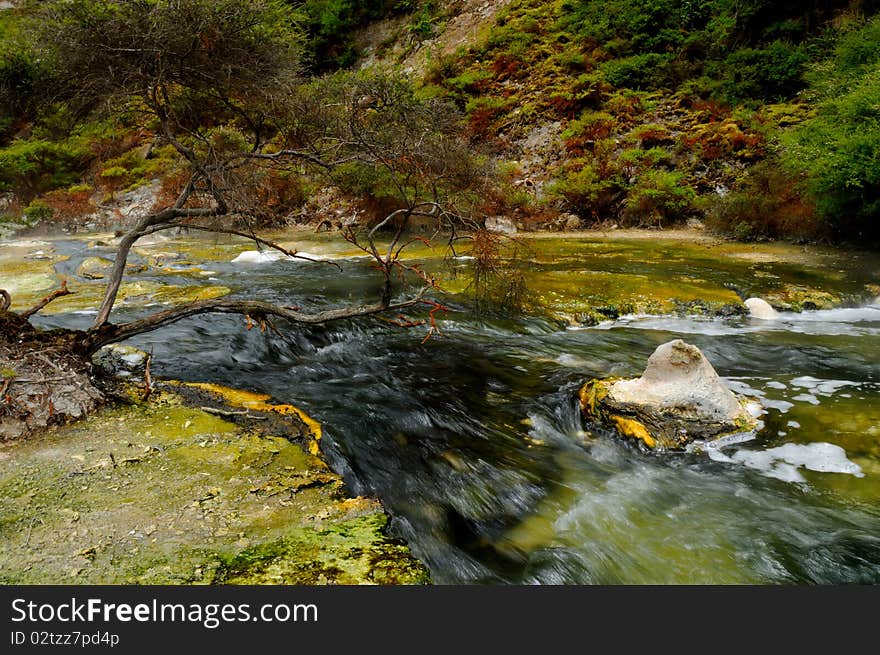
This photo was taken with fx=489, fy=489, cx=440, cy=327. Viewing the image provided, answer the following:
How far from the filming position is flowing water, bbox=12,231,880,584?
2969 mm

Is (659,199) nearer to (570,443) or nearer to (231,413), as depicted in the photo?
(570,443)

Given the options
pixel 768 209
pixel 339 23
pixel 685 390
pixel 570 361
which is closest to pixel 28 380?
pixel 685 390

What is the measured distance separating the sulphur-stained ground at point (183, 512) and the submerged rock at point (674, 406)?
2432 millimetres

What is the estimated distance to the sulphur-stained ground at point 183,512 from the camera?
7.22ft

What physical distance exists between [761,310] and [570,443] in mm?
5405

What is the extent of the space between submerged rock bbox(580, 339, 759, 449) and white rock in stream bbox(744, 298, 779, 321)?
4051mm

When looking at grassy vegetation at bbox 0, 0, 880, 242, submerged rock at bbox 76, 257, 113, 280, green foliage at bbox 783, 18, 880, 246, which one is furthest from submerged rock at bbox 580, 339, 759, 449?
submerged rock at bbox 76, 257, 113, 280

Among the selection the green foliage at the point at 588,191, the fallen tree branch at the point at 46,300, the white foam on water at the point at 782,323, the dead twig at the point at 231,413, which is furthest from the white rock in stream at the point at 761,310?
the fallen tree branch at the point at 46,300

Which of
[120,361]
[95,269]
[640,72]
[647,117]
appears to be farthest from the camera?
[640,72]

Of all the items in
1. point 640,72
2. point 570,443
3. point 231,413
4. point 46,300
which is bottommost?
point 570,443

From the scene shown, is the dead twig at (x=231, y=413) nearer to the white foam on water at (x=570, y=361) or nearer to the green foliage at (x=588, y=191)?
the white foam on water at (x=570, y=361)

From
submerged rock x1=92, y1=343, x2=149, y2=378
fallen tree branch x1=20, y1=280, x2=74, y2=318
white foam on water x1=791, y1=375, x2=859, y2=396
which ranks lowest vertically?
submerged rock x1=92, y1=343, x2=149, y2=378

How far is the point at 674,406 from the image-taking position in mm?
4191

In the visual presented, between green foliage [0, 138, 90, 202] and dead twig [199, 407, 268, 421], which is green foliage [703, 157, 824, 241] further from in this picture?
green foliage [0, 138, 90, 202]
